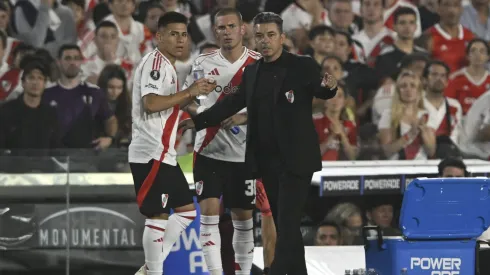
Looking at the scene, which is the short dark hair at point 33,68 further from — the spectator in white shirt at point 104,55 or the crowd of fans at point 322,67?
the spectator in white shirt at point 104,55

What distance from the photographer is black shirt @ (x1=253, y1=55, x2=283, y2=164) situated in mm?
6207

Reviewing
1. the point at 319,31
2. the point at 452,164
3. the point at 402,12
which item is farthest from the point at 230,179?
the point at 402,12

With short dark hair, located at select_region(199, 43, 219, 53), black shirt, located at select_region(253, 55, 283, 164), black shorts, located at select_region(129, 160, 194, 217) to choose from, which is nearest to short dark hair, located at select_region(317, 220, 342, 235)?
short dark hair, located at select_region(199, 43, 219, 53)

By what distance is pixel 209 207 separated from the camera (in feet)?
22.0

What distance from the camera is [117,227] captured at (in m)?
7.98

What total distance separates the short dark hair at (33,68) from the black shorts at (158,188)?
348 centimetres

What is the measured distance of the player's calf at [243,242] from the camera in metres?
6.86

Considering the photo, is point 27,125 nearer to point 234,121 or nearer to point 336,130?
point 336,130

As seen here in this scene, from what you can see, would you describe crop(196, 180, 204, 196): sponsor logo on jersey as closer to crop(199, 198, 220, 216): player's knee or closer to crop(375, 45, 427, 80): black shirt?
crop(199, 198, 220, 216): player's knee

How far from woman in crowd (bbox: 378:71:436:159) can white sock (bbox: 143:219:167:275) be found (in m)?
3.81

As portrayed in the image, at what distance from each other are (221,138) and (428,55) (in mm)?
4874

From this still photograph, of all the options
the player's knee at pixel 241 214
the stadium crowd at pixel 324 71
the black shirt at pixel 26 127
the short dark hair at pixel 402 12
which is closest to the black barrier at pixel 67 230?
the stadium crowd at pixel 324 71

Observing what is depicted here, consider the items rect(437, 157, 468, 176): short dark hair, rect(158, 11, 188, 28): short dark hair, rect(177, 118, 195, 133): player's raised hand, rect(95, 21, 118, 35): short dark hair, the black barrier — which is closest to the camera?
rect(158, 11, 188, 28): short dark hair

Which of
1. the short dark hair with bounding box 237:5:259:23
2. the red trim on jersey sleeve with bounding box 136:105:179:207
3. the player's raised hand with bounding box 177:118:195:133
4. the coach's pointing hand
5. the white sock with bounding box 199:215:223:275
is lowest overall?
the white sock with bounding box 199:215:223:275
